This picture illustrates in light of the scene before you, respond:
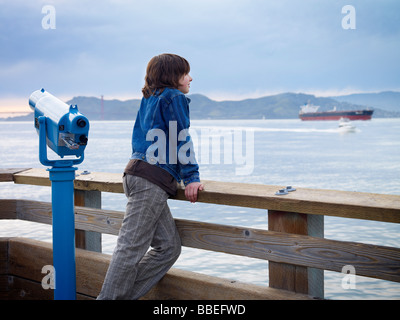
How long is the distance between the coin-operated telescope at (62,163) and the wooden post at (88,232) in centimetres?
36

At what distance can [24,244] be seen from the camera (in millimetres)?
2359

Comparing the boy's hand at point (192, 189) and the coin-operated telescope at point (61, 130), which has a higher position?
the coin-operated telescope at point (61, 130)

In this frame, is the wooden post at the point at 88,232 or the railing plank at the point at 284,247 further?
the wooden post at the point at 88,232

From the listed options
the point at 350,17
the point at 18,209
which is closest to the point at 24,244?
the point at 18,209

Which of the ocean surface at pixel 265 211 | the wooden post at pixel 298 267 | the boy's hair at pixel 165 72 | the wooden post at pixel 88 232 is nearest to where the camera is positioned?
the wooden post at pixel 298 267

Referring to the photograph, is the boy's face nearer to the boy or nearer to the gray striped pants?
the boy

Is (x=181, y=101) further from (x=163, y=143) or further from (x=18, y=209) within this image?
(x=18, y=209)

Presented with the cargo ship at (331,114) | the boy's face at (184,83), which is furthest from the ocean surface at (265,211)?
the cargo ship at (331,114)

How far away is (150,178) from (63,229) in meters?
0.41

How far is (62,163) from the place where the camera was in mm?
1798

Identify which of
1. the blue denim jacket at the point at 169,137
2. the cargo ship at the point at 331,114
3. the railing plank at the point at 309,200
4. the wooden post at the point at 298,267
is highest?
the cargo ship at the point at 331,114

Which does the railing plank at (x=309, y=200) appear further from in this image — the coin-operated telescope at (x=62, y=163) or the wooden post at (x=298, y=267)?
the coin-operated telescope at (x=62, y=163)

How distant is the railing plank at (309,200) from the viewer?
1423mm
